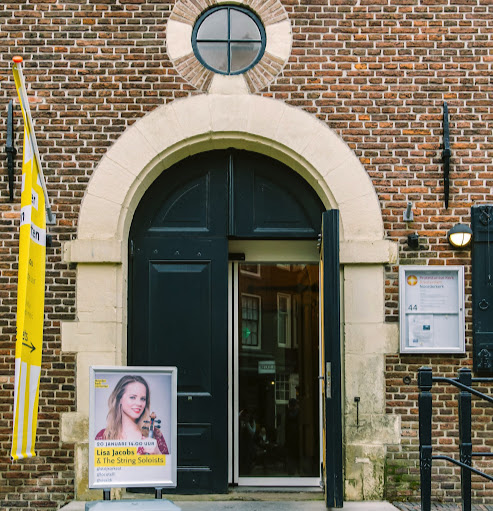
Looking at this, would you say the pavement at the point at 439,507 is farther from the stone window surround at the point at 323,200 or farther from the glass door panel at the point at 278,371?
the glass door panel at the point at 278,371

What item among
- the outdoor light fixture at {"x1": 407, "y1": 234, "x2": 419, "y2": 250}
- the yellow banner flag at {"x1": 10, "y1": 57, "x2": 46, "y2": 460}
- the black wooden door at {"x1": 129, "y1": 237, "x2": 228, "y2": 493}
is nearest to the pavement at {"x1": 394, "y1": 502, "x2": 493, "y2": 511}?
the black wooden door at {"x1": 129, "y1": 237, "x2": 228, "y2": 493}

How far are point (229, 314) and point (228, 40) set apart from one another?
9.27 ft

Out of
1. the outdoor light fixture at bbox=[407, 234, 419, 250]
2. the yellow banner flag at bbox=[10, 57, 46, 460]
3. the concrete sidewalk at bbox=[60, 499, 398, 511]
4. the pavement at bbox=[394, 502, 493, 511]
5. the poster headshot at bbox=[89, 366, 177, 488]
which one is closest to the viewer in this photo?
the poster headshot at bbox=[89, 366, 177, 488]

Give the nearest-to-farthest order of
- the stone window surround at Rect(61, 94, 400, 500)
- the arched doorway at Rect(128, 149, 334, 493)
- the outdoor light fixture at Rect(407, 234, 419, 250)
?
Answer: the stone window surround at Rect(61, 94, 400, 500)
the outdoor light fixture at Rect(407, 234, 419, 250)
the arched doorway at Rect(128, 149, 334, 493)

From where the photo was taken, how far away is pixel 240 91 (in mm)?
7676

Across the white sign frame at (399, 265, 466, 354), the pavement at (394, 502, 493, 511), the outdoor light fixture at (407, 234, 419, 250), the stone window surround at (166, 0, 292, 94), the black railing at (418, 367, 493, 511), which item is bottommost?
the pavement at (394, 502, 493, 511)

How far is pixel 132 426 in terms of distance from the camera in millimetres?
5590

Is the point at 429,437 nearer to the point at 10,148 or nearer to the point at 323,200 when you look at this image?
the point at 323,200

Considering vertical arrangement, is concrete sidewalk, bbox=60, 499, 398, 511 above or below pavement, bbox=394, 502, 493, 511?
above

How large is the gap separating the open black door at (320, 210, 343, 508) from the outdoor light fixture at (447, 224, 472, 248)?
137 cm

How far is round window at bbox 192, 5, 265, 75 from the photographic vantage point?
779cm

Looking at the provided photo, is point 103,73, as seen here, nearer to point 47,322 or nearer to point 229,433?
point 47,322

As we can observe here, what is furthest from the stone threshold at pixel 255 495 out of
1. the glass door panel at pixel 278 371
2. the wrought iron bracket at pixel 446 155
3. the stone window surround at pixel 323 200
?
the wrought iron bracket at pixel 446 155

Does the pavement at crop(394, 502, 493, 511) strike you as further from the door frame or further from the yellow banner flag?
the yellow banner flag
